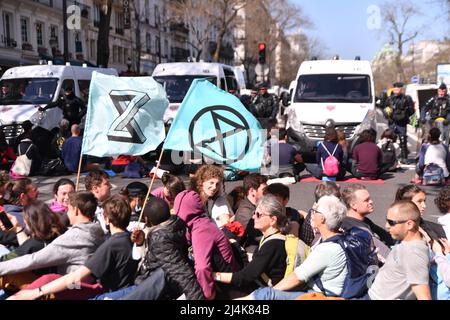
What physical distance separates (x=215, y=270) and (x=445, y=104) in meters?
12.0

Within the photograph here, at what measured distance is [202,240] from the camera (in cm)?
499

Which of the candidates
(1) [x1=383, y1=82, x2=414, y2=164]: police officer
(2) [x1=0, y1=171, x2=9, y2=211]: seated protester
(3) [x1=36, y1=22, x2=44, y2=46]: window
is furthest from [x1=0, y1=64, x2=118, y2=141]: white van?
(3) [x1=36, y1=22, x2=44, y2=46]: window

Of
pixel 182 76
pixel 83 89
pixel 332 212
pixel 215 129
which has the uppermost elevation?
pixel 182 76

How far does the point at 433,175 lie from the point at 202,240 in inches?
317

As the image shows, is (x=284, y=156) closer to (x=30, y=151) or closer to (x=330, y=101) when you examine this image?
(x=330, y=101)

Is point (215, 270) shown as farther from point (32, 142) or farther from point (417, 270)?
point (32, 142)

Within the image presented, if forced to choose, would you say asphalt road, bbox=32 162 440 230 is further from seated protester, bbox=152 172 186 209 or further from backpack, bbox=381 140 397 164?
seated protester, bbox=152 172 186 209

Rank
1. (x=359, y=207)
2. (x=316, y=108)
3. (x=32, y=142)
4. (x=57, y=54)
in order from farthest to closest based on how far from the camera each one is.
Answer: (x=57, y=54), (x=316, y=108), (x=32, y=142), (x=359, y=207)

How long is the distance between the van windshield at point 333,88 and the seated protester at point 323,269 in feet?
36.0

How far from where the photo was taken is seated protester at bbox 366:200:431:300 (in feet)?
13.6

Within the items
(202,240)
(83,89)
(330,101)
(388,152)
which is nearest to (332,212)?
(202,240)

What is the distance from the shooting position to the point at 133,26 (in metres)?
57.4

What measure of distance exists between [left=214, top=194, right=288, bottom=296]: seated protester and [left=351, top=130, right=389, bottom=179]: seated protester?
7785mm

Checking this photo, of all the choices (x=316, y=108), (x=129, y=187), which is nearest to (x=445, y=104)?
(x=316, y=108)
